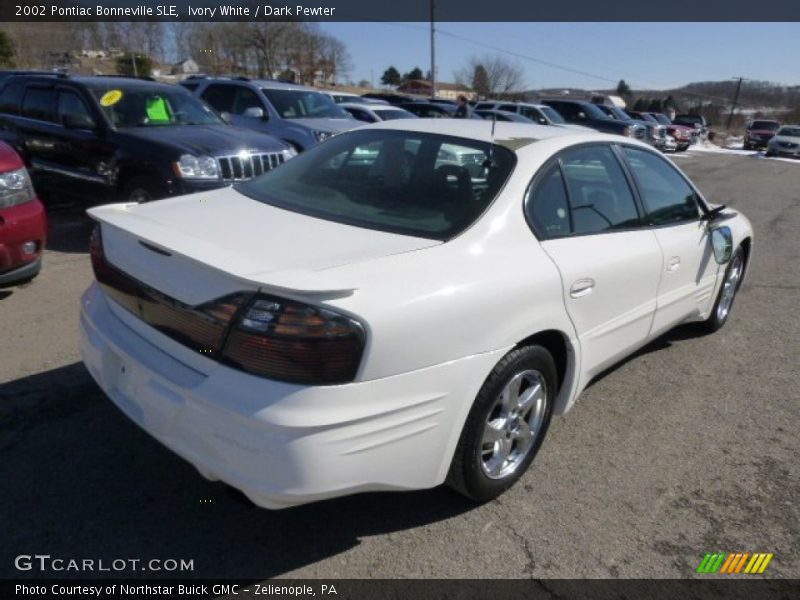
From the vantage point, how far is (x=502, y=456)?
2727 mm

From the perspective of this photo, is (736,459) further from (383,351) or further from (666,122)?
(666,122)

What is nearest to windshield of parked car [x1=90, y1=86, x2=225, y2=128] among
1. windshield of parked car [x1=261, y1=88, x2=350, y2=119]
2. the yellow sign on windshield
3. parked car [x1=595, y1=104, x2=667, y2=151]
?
the yellow sign on windshield

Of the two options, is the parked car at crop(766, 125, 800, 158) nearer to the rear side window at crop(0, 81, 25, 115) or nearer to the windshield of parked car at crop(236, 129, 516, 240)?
the rear side window at crop(0, 81, 25, 115)

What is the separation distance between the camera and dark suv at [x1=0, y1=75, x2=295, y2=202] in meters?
6.25

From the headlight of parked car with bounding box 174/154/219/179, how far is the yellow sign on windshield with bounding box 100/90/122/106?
1.38 m

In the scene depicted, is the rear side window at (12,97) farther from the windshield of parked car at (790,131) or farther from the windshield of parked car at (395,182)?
the windshield of parked car at (790,131)

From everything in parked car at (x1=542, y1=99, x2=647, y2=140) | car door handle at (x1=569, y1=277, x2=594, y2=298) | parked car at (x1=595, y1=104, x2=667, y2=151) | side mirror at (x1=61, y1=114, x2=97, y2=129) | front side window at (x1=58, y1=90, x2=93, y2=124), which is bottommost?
parked car at (x1=595, y1=104, x2=667, y2=151)

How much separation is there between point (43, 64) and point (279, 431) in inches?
1471

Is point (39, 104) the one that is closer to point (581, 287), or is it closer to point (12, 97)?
point (12, 97)

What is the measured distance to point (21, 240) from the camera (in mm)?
4262

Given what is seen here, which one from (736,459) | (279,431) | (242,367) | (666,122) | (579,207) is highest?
(579,207)

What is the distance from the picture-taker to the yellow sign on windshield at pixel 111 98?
6.74 m

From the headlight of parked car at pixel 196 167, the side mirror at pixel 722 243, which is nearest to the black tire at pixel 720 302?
the side mirror at pixel 722 243

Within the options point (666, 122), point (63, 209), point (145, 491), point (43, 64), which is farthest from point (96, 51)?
point (145, 491)
